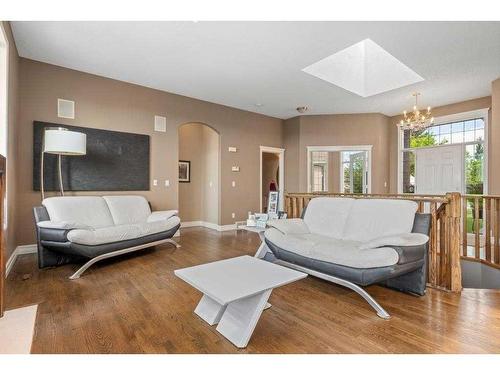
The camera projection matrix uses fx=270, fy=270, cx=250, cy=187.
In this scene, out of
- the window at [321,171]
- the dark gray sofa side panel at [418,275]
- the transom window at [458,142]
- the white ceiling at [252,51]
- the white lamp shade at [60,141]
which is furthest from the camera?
the window at [321,171]

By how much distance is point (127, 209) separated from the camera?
4094mm

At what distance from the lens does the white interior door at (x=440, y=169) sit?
5676 mm

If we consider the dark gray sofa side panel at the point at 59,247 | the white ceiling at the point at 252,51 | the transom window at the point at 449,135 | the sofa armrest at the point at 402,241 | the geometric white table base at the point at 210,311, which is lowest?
the geometric white table base at the point at 210,311

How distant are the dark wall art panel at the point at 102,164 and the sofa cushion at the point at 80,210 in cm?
54

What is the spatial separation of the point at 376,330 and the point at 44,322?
7.50 ft

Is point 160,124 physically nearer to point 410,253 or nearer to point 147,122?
point 147,122

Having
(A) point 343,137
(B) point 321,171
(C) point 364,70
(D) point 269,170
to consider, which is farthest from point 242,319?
(B) point 321,171

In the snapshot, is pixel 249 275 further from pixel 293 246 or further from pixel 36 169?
pixel 36 169

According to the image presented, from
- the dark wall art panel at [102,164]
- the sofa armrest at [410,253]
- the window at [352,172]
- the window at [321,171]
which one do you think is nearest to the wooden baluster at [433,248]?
the sofa armrest at [410,253]

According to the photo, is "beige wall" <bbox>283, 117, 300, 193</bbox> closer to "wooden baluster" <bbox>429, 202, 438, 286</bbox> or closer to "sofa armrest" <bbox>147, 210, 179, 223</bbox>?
"sofa armrest" <bbox>147, 210, 179, 223</bbox>

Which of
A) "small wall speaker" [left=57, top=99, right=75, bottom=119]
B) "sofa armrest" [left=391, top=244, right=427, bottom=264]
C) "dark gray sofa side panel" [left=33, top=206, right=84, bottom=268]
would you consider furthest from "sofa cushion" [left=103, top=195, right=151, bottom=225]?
"sofa armrest" [left=391, top=244, right=427, bottom=264]

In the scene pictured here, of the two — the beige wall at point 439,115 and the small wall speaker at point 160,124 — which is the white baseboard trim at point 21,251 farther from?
the beige wall at point 439,115

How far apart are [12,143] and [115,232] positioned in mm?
1661

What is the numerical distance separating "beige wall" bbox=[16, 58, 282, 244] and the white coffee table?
3.34 metres
